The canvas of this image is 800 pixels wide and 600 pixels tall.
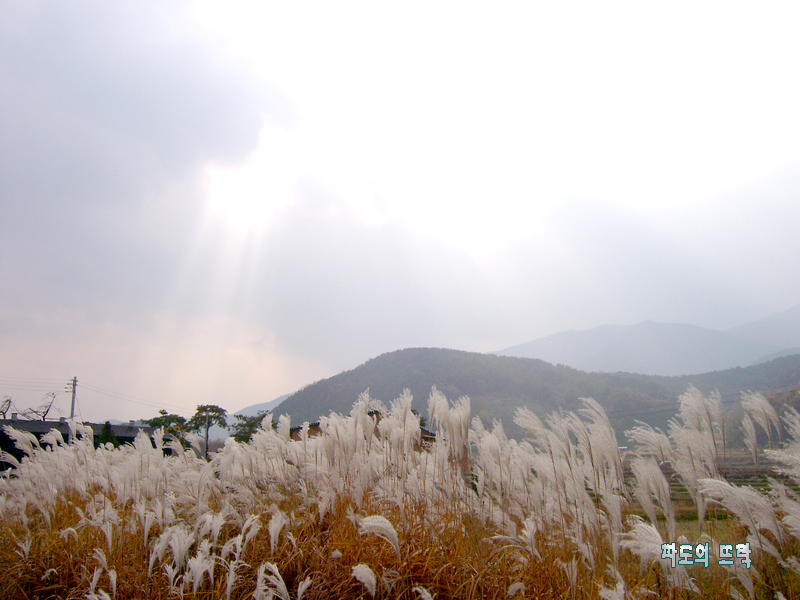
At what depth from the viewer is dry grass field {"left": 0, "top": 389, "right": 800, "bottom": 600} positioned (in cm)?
265

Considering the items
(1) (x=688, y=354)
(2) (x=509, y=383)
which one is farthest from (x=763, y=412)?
(1) (x=688, y=354)

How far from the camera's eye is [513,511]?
159 inches

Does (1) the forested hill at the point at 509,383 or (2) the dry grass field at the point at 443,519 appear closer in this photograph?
(2) the dry grass field at the point at 443,519

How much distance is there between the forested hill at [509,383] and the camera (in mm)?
40688

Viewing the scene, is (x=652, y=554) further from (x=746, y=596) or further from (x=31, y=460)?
(x=31, y=460)

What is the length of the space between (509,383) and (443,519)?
5097 cm

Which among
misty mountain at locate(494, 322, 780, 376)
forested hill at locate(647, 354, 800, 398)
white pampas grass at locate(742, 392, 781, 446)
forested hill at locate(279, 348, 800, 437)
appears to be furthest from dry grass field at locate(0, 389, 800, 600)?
misty mountain at locate(494, 322, 780, 376)

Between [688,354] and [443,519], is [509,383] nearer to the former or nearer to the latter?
[443,519]

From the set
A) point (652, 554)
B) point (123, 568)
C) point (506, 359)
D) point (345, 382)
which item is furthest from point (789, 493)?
point (506, 359)

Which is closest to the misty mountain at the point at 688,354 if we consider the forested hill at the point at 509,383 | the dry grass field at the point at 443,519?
the forested hill at the point at 509,383

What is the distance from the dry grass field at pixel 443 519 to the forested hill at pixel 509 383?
32748mm

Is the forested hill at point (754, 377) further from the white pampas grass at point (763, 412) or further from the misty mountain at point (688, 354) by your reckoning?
the misty mountain at point (688, 354)

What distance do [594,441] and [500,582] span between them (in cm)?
113

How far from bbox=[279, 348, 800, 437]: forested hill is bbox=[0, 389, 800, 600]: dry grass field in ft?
107
